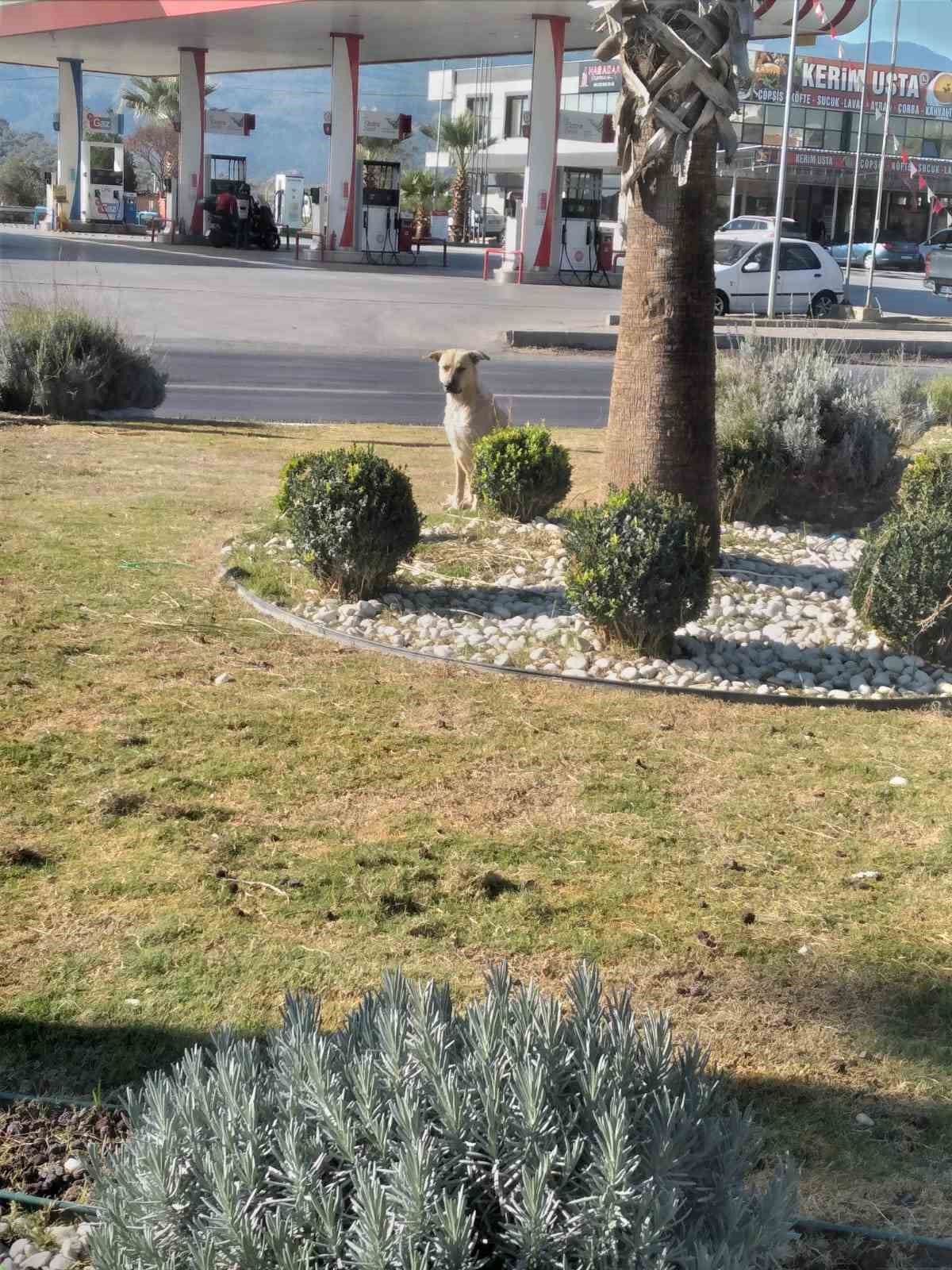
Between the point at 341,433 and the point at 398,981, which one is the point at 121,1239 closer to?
the point at 398,981

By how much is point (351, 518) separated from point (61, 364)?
719cm

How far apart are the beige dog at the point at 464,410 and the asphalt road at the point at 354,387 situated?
5219mm

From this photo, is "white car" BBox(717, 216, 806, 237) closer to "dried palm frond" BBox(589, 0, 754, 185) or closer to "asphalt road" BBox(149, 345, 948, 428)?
"asphalt road" BBox(149, 345, 948, 428)

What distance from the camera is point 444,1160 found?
1966 millimetres

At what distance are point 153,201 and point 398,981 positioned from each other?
2928 inches

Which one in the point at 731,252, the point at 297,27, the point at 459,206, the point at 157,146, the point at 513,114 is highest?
the point at 513,114

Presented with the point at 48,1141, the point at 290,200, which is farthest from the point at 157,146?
the point at 48,1141

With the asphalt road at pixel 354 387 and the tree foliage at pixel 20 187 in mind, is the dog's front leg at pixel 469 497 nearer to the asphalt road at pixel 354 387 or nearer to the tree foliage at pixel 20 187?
the asphalt road at pixel 354 387

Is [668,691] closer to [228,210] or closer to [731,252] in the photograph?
[731,252]

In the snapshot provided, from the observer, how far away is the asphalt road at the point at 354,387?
50.3 feet

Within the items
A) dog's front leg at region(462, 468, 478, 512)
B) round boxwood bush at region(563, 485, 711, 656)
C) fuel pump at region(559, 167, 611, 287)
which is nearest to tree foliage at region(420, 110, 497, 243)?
fuel pump at region(559, 167, 611, 287)

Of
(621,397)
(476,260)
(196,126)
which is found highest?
(196,126)

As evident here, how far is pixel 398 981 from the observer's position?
2312mm

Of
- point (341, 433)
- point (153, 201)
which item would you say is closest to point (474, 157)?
point (153, 201)
